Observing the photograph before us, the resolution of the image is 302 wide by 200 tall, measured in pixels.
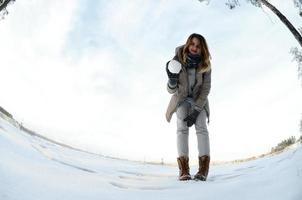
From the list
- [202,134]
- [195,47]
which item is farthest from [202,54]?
[202,134]

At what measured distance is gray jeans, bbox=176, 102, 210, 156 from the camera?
Answer: 543cm

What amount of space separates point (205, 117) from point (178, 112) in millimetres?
306

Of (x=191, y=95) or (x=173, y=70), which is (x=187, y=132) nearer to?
(x=191, y=95)

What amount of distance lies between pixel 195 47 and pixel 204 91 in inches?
19.7

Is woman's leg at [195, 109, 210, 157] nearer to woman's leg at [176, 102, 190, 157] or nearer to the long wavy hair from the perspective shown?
woman's leg at [176, 102, 190, 157]

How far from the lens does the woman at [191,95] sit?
17.7ft

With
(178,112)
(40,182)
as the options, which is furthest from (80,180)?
(178,112)

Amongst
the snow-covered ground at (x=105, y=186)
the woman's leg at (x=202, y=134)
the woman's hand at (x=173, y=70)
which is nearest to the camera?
the snow-covered ground at (x=105, y=186)

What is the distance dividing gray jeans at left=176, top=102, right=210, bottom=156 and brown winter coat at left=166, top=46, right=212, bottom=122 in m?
0.08

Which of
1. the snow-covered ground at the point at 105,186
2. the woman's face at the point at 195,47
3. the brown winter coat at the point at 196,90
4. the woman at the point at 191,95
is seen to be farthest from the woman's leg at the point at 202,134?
the woman's face at the point at 195,47

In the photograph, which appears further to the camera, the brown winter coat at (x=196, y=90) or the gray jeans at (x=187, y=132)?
the brown winter coat at (x=196, y=90)

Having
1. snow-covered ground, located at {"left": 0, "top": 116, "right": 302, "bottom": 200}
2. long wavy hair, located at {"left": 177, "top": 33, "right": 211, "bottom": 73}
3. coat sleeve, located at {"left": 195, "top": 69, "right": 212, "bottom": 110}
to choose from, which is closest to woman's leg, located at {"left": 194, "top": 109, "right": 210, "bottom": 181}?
coat sleeve, located at {"left": 195, "top": 69, "right": 212, "bottom": 110}

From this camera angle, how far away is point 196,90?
564 centimetres

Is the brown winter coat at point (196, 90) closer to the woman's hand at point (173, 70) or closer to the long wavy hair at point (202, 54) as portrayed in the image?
the long wavy hair at point (202, 54)
